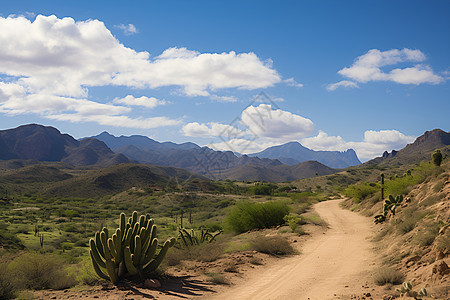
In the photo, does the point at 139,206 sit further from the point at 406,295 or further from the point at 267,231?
the point at 406,295

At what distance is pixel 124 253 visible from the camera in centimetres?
855

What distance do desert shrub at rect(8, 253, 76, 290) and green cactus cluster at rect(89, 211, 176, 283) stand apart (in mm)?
917

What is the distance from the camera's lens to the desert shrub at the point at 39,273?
27.6ft

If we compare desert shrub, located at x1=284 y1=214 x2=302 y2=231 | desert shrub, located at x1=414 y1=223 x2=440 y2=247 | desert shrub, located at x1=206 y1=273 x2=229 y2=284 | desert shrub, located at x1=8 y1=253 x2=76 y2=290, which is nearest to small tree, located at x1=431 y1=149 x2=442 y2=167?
desert shrub, located at x1=284 y1=214 x2=302 y2=231

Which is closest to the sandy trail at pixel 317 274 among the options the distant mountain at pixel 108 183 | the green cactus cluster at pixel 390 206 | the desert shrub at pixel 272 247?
the desert shrub at pixel 272 247

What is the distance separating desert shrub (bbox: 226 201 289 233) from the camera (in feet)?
63.9

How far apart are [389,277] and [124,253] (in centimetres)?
641

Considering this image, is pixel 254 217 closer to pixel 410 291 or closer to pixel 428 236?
pixel 428 236

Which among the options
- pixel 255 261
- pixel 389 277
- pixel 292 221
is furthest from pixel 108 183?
pixel 389 277

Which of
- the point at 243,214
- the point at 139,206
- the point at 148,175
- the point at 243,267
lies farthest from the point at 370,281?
the point at 148,175

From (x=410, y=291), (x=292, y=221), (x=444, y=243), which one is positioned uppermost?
(x=444, y=243)

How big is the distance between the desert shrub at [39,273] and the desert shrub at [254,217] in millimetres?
11740

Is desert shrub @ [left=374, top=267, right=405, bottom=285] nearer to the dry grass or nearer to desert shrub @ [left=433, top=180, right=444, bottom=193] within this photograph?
the dry grass

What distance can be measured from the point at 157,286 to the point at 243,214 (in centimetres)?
1151
